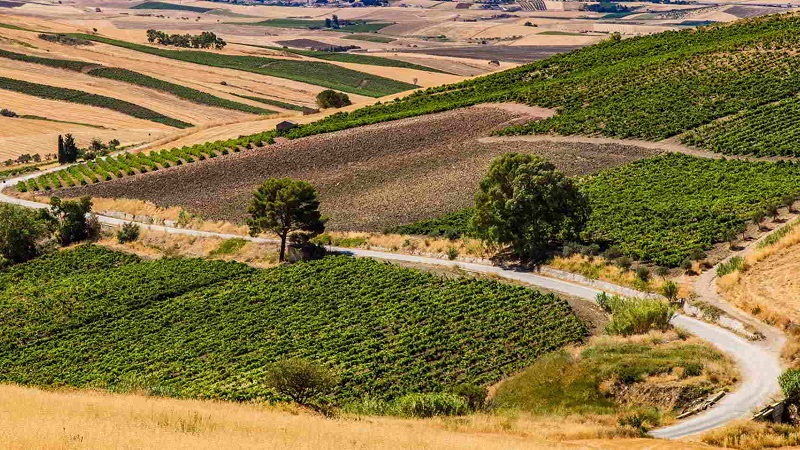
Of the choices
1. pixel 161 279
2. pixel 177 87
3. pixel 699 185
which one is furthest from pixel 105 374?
pixel 177 87

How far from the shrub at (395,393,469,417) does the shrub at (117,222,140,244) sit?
150 feet

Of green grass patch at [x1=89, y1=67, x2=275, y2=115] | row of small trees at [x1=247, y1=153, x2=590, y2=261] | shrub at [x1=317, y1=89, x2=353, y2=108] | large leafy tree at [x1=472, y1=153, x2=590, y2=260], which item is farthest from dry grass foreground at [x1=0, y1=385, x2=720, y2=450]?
green grass patch at [x1=89, y1=67, x2=275, y2=115]

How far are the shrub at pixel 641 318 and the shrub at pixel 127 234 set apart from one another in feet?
148

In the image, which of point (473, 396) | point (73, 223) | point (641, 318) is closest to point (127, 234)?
point (73, 223)

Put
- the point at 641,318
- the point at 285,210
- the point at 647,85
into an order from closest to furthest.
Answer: the point at 641,318 → the point at 285,210 → the point at 647,85

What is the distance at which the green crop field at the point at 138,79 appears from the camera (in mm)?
166125

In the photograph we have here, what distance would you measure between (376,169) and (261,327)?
39.3 metres

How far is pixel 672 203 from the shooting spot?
245 feet

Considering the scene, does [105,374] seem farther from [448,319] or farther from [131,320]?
[448,319]

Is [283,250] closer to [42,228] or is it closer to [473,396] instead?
[42,228]

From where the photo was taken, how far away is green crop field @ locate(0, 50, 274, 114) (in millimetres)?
166125

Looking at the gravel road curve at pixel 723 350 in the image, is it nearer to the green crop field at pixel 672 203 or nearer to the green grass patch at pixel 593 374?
the green grass patch at pixel 593 374

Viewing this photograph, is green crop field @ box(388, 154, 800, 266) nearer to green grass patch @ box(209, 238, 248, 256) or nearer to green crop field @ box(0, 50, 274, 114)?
green grass patch @ box(209, 238, 248, 256)

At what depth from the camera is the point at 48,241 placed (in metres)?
86.2
